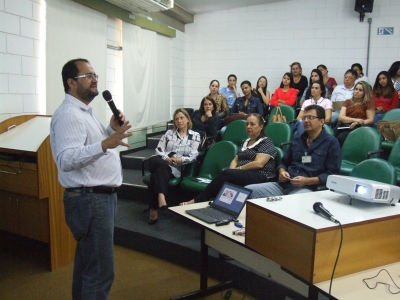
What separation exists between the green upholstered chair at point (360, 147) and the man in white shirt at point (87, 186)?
2343 millimetres

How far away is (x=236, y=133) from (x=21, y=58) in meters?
2.37

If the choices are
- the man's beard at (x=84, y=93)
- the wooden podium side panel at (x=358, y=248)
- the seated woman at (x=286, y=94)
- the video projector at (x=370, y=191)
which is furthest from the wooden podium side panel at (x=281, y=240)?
the seated woman at (x=286, y=94)

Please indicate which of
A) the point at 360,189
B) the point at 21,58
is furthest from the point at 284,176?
the point at 21,58

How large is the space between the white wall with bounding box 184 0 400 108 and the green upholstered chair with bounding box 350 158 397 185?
3.89 m

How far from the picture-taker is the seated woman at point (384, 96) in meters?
4.65

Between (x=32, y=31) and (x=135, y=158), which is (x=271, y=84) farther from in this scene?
(x=32, y=31)

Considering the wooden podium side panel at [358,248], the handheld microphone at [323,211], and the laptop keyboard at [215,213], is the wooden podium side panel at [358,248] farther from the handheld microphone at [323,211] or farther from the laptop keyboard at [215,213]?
the laptop keyboard at [215,213]

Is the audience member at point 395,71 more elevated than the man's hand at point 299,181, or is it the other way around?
the audience member at point 395,71

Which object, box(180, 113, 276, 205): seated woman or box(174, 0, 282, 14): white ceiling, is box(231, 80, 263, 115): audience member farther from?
box(180, 113, 276, 205): seated woman

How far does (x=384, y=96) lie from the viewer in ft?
15.5

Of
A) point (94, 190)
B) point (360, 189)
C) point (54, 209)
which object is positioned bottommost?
point (54, 209)

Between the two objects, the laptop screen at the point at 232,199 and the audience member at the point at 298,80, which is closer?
the laptop screen at the point at 232,199

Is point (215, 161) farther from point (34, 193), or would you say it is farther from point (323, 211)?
point (323, 211)

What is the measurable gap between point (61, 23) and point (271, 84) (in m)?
3.83
